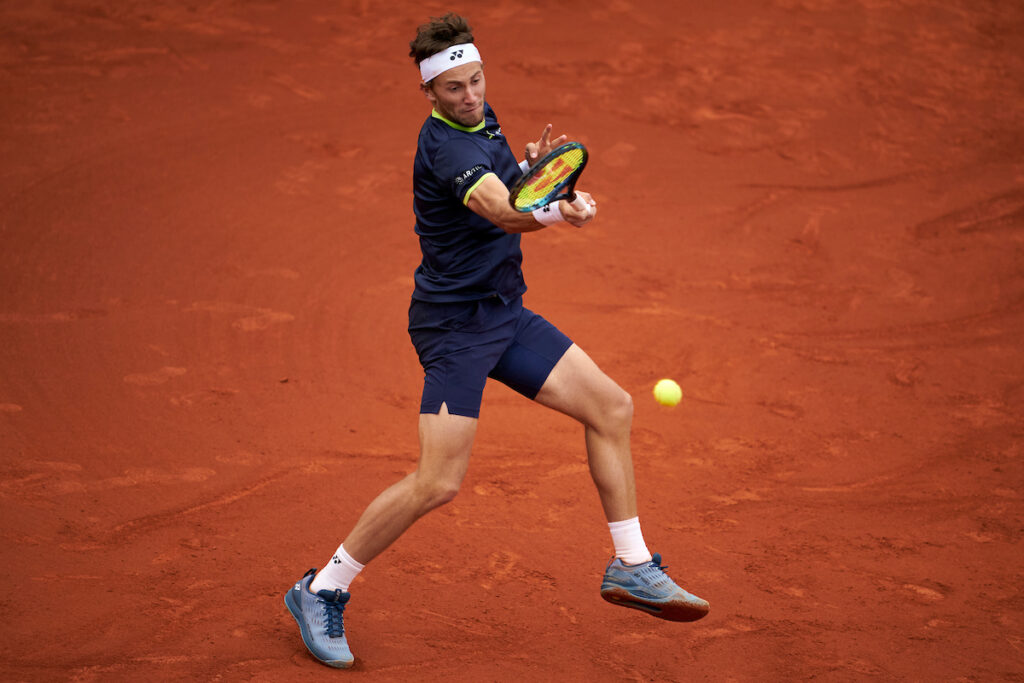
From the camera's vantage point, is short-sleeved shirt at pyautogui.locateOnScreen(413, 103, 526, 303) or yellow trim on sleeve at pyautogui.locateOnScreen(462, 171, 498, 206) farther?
short-sleeved shirt at pyautogui.locateOnScreen(413, 103, 526, 303)

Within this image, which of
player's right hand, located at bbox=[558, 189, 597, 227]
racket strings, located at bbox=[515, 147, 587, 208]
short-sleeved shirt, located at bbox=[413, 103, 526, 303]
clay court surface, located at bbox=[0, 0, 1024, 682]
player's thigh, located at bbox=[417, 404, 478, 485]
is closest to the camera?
player's right hand, located at bbox=[558, 189, 597, 227]

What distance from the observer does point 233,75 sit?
930 centimetres

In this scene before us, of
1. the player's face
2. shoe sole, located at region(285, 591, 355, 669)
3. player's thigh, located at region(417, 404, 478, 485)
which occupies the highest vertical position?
the player's face

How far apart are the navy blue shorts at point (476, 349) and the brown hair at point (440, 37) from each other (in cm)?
85

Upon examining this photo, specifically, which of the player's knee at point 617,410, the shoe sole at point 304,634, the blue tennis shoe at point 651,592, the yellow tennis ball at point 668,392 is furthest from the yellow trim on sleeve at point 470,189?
the yellow tennis ball at point 668,392

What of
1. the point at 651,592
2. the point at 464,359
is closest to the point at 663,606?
the point at 651,592

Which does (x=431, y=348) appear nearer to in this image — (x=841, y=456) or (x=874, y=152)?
(x=841, y=456)

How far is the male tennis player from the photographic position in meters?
3.44

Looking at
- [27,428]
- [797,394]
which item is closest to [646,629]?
[797,394]

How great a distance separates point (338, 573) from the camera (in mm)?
3684

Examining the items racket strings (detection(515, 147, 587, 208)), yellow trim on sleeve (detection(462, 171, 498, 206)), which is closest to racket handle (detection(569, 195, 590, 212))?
racket strings (detection(515, 147, 587, 208))

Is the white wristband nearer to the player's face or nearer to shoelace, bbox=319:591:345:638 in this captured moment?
the player's face

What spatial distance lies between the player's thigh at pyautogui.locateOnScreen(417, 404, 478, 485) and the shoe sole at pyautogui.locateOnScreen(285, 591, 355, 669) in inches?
28.3

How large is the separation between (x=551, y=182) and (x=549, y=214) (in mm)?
198
